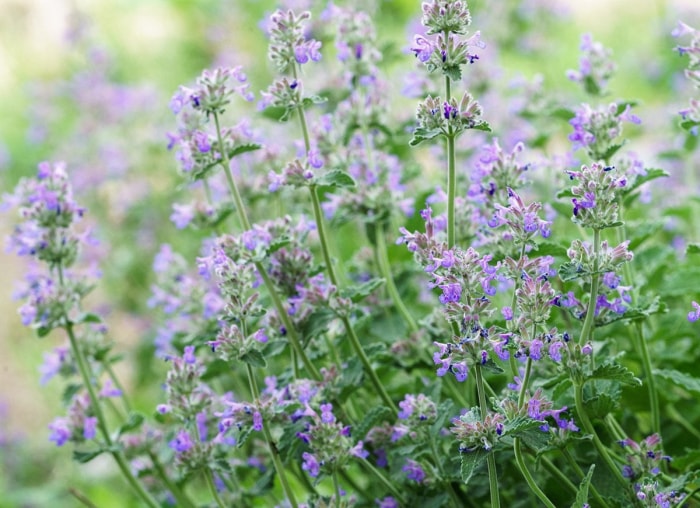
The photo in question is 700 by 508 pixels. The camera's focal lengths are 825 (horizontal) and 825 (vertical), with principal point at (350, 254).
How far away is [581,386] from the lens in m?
1.92

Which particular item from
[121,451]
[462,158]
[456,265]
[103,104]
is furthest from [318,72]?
[103,104]

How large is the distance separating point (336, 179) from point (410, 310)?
101 centimetres

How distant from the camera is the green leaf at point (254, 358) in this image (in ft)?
6.79

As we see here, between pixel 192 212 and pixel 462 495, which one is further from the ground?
pixel 192 212

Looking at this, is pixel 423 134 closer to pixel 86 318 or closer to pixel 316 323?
pixel 316 323

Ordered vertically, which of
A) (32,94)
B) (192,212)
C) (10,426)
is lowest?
(192,212)

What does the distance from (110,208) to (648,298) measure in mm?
4685

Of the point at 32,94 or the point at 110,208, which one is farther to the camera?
the point at 32,94

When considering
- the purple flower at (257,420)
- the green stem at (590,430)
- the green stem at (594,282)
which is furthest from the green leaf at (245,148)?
the green stem at (590,430)

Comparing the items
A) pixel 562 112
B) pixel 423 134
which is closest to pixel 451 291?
pixel 423 134

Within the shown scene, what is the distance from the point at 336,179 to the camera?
2.22 metres

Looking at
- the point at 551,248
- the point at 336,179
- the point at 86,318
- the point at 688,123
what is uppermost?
the point at 86,318

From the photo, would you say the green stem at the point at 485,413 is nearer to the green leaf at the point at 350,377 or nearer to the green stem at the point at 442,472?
the green stem at the point at 442,472

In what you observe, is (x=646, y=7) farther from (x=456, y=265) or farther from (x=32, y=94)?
(x=456, y=265)
